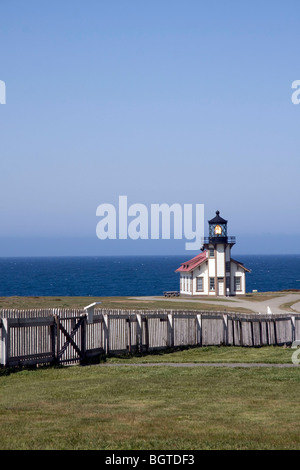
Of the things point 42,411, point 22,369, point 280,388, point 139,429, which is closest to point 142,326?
point 22,369

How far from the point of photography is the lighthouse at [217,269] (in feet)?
277

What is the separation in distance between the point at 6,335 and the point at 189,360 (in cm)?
617

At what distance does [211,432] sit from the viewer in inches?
442

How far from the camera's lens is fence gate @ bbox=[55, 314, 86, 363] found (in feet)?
73.5

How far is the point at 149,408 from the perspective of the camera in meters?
13.8

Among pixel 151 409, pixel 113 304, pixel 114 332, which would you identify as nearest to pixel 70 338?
pixel 114 332

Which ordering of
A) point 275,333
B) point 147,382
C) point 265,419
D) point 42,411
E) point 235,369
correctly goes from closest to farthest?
point 265,419 → point 42,411 → point 147,382 → point 235,369 → point 275,333

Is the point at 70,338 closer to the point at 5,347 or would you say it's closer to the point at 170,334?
the point at 5,347

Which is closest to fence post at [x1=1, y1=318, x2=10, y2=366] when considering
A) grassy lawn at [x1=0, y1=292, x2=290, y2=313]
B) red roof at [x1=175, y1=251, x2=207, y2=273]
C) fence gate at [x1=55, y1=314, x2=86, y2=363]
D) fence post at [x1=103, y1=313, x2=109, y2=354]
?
fence gate at [x1=55, y1=314, x2=86, y2=363]

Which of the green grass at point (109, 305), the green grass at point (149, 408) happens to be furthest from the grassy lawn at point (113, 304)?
the green grass at point (149, 408)

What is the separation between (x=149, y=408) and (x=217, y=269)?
2803 inches

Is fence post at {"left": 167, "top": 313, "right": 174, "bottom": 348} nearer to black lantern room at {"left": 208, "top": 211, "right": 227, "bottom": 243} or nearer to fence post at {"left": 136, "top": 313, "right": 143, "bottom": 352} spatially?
fence post at {"left": 136, "top": 313, "right": 143, "bottom": 352}
